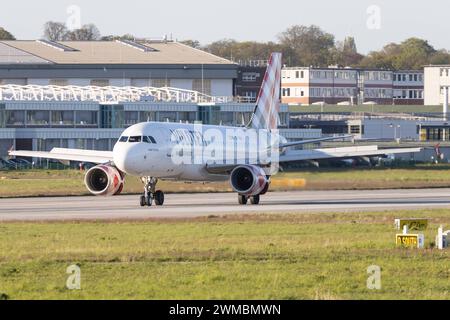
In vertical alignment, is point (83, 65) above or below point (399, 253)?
above

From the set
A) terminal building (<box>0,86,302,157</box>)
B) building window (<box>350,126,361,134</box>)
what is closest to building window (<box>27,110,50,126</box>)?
terminal building (<box>0,86,302,157</box>)

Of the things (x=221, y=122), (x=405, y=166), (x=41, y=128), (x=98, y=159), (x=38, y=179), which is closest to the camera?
(x=98, y=159)

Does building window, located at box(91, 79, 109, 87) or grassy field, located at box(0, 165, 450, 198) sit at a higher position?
building window, located at box(91, 79, 109, 87)

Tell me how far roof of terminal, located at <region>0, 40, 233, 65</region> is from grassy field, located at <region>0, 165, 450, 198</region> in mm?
57646

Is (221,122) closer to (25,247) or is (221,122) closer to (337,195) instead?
(337,195)

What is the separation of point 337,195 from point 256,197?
9036 millimetres

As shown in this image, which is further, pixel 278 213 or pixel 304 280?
pixel 278 213

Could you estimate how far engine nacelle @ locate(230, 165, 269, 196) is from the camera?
59188mm

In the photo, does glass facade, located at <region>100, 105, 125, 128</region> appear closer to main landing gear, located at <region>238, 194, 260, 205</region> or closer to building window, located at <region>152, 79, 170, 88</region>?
building window, located at <region>152, 79, 170, 88</region>

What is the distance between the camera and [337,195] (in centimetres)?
6788

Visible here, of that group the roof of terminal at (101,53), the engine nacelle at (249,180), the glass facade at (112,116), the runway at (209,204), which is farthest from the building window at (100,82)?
the engine nacelle at (249,180)

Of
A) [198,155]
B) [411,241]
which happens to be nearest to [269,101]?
[198,155]

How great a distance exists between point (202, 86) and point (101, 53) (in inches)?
541

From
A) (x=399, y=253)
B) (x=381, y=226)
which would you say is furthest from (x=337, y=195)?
(x=399, y=253)
